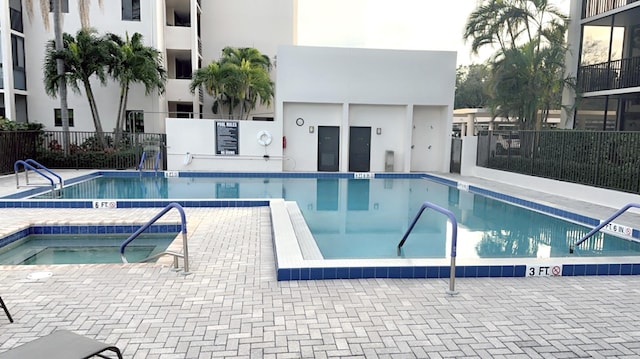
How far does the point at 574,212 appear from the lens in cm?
808

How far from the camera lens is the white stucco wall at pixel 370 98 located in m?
14.5

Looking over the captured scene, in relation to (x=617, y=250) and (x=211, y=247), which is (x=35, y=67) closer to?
(x=211, y=247)

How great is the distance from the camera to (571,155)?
34.1 feet

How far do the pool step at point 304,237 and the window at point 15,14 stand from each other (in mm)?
16969

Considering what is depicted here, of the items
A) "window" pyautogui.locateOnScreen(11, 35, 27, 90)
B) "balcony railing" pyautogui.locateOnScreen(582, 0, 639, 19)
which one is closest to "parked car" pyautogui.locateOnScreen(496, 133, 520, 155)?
"balcony railing" pyautogui.locateOnScreen(582, 0, 639, 19)

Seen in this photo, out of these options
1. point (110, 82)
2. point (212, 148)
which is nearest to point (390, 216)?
point (212, 148)

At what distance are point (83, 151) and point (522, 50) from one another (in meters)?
15.8

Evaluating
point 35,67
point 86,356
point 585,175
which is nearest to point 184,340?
point 86,356

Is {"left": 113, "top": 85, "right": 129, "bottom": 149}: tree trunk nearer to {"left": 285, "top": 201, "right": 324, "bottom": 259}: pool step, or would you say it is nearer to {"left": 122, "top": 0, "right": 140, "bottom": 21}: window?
{"left": 122, "top": 0, "right": 140, "bottom": 21}: window

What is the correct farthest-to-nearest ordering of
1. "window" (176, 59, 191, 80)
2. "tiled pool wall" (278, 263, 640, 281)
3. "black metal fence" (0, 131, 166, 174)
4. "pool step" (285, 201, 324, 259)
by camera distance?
"window" (176, 59, 191, 80) → "black metal fence" (0, 131, 166, 174) → "pool step" (285, 201, 324, 259) → "tiled pool wall" (278, 263, 640, 281)

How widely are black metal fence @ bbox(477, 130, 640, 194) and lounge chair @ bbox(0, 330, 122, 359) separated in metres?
9.74

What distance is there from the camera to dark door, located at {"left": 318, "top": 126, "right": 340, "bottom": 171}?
15203 mm

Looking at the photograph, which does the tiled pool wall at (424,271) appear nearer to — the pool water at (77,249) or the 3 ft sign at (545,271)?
the 3 ft sign at (545,271)

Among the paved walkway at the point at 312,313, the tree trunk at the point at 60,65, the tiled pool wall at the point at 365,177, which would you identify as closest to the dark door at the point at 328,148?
the tiled pool wall at the point at 365,177
